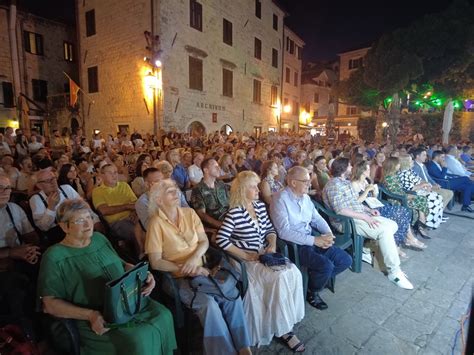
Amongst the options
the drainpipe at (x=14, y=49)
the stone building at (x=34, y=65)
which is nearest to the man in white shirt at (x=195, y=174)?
the stone building at (x=34, y=65)

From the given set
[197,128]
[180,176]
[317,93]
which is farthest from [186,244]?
[317,93]

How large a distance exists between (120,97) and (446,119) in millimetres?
20076

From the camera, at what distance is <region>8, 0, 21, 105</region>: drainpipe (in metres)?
14.6

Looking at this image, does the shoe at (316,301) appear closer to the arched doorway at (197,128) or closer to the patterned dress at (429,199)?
the patterned dress at (429,199)

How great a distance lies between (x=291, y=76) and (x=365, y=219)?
2213cm

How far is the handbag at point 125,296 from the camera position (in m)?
1.63

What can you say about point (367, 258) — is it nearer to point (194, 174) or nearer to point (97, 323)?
point (194, 174)

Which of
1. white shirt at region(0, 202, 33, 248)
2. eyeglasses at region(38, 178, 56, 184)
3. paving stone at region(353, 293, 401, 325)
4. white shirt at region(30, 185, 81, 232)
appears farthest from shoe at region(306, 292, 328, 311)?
eyeglasses at region(38, 178, 56, 184)

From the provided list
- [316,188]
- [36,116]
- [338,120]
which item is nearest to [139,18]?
[36,116]

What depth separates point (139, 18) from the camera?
11906 mm

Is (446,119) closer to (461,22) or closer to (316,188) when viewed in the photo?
(461,22)

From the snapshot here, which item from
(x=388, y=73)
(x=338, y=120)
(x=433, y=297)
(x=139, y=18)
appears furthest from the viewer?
(x=338, y=120)

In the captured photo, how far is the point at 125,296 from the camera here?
171 centimetres

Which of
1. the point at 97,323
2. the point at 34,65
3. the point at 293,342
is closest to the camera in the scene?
the point at 97,323
